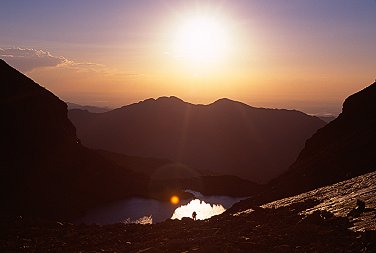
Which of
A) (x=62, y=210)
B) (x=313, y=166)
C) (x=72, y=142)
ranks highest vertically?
(x=72, y=142)

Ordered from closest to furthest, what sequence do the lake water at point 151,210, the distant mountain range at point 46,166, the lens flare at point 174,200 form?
the distant mountain range at point 46,166 → the lake water at point 151,210 → the lens flare at point 174,200

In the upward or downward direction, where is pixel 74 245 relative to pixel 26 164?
downward

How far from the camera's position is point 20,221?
27.8 meters

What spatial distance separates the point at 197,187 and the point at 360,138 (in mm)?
87833

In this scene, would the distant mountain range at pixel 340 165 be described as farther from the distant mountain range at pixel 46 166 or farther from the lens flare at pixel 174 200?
the lens flare at pixel 174 200

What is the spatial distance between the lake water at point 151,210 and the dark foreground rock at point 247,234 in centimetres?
4768

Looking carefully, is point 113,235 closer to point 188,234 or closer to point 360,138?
point 188,234

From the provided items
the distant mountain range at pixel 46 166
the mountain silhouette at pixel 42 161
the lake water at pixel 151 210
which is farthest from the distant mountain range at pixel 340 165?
the mountain silhouette at pixel 42 161

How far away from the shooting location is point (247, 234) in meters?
17.3

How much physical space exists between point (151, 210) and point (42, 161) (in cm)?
2402

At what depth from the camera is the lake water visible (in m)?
75.8

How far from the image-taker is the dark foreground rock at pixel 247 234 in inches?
536

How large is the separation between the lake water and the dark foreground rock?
4768 cm

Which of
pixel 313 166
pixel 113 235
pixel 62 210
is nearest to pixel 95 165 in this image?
pixel 62 210
